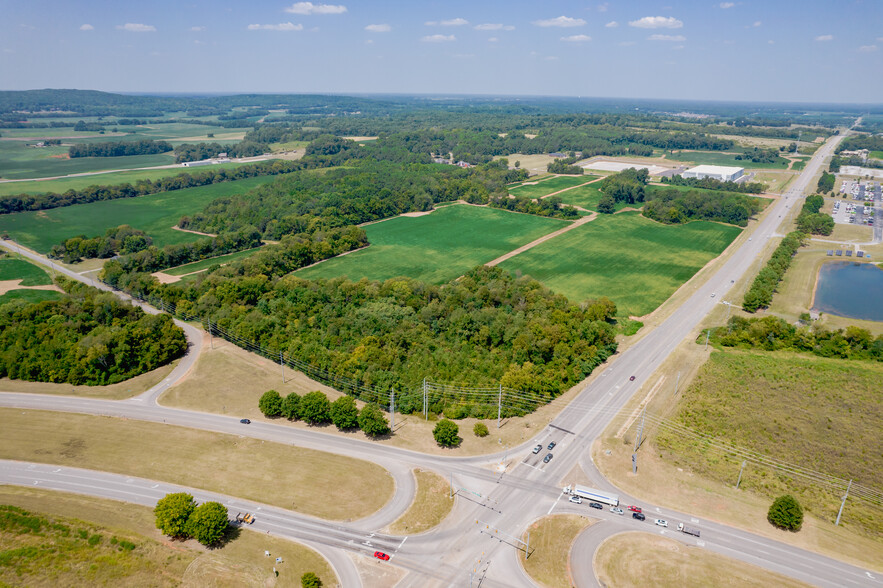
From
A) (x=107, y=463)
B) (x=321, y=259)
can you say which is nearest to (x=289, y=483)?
(x=107, y=463)

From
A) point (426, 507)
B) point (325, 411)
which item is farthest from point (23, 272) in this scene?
point (426, 507)

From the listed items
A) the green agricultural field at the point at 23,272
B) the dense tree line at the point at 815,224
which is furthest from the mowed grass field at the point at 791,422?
the green agricultural field at the point at 23,272

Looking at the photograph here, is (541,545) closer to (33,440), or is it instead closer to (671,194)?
(33,440)

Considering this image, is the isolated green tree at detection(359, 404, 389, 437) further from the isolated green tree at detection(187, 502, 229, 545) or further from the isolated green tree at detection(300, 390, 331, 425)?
the isolated green tree at detection(187, 502, 229, 545)

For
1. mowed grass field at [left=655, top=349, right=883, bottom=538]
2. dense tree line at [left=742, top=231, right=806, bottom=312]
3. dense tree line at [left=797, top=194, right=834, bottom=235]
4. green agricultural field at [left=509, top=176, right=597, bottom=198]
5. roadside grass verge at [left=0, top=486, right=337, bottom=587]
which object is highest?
green agricultural field at [left=509, top=176, right=597, bottom=198]

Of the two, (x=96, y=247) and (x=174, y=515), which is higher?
(x=96, y=247)

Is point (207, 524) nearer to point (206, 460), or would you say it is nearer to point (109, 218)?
point (206, 460)

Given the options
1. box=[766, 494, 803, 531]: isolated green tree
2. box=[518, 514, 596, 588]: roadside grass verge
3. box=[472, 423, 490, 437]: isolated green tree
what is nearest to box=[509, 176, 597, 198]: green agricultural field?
box=[472, 423, 490, 437]: isolated green tree
